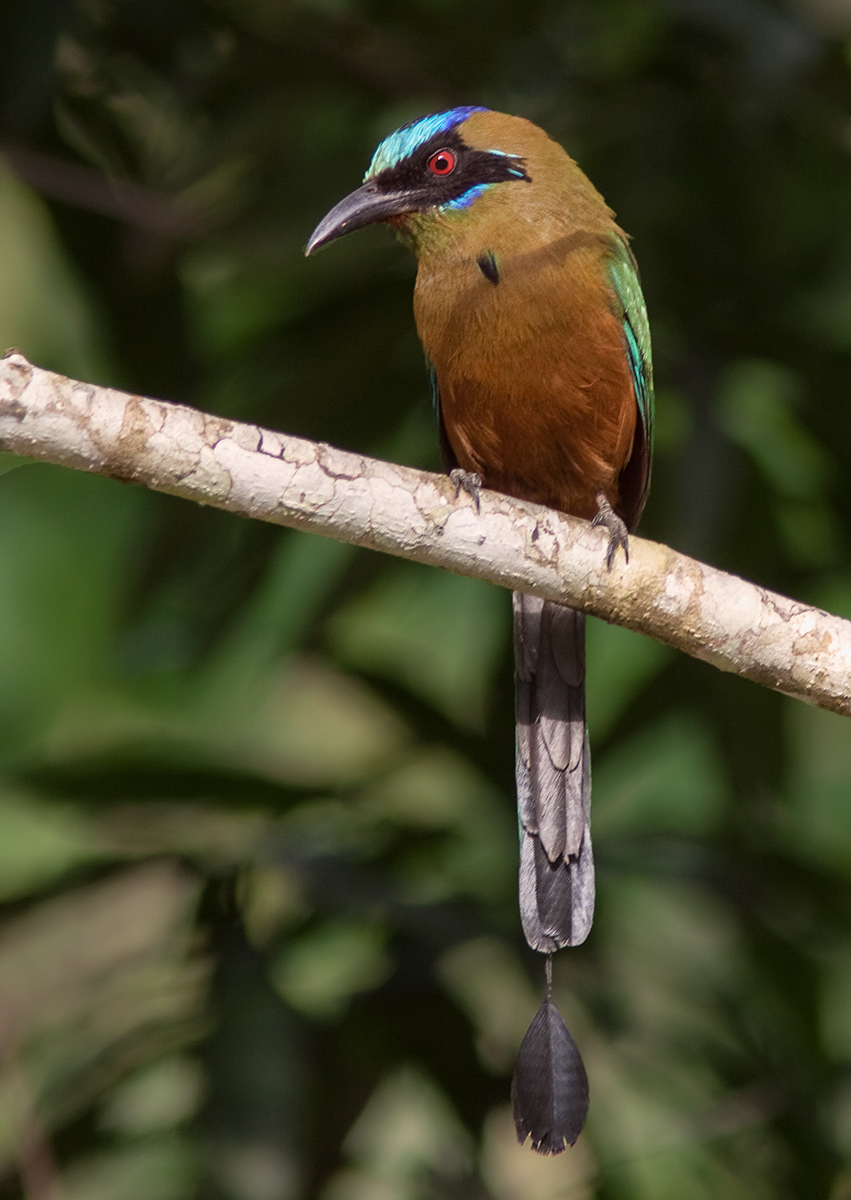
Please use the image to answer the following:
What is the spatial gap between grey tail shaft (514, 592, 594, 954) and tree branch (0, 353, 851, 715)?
0.37 m

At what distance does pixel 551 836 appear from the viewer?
9.19ft

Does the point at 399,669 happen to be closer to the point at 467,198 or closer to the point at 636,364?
the point at 636,364

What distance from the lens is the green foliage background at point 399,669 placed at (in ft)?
10.6

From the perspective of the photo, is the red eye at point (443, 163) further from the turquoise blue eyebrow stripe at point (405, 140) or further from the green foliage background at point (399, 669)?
the green foliage background at point (399, 669)

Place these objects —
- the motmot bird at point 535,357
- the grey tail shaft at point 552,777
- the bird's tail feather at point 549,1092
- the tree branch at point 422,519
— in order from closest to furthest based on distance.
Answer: the tree branch at point 422,519
the bird's tail feather at point 549,1092
the grey tail shaft at point 552,777
the motmot bird at point 535,357

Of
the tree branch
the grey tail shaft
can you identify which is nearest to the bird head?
the grey tail shaft

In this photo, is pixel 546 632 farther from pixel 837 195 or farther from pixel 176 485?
pixel 837 195

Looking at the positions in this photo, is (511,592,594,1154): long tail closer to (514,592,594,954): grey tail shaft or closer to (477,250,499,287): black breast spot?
(514,592,594,954): grey tail shaft

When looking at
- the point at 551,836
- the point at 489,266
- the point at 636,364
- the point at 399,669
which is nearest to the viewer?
the point at 551,836

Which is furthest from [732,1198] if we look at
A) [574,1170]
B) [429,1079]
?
[429,1079]

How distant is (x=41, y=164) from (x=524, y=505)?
1.92 metres

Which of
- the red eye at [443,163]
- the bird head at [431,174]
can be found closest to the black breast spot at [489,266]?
the bird head at [431,174]

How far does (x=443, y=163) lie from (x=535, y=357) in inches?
21.4

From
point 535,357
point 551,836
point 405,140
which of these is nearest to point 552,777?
point 551,836
